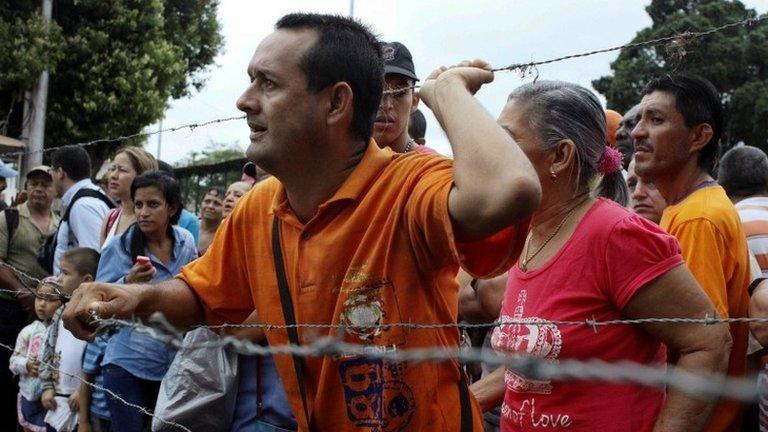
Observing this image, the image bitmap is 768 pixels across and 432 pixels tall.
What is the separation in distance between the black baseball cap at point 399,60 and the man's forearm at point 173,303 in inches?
64.5

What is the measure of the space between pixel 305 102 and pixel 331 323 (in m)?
0.54

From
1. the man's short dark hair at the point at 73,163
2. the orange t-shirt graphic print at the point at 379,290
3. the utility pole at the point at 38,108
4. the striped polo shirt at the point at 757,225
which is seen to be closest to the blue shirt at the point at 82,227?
the man's short dark hair at the point at 73,163

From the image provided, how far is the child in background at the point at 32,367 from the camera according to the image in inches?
245

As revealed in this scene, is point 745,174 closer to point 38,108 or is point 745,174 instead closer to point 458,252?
point 458,252

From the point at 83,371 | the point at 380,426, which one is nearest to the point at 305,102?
the point at 380,426

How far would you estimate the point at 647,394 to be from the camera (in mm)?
2477

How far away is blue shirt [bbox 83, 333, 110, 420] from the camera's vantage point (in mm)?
5066

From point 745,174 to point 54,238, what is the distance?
4732 millimetres

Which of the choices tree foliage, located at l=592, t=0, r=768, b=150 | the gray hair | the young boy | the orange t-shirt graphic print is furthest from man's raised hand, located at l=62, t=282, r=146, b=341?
tree foliage, located at l=592, t=0, r=768, b=150

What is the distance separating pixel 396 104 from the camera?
3670 millimetres

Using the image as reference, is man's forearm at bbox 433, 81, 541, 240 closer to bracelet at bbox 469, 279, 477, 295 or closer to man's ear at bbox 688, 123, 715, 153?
man's ear at bbox 688, 123, 715, 153

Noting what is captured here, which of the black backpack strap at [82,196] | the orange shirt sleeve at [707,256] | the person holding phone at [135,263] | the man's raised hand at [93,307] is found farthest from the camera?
the black backpack strap at [82,196]

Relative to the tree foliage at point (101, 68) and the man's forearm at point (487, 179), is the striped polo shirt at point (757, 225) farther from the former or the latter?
the tree foliage at point (101, 68)

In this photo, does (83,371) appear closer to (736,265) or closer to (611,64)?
(736,265)
